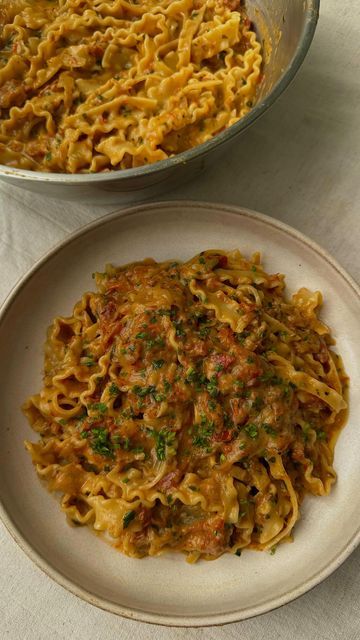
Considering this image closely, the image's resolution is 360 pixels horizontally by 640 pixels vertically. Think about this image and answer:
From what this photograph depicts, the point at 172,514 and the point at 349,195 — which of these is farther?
the point at 349,195

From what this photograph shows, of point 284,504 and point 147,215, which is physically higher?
point 147,215

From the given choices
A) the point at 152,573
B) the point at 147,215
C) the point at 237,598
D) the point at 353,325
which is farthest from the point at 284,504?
the point at 147,215

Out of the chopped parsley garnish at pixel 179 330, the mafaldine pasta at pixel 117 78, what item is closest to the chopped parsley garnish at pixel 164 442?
the chopped parsley garnish at pixel 179 330

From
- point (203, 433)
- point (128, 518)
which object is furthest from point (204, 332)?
point (128, 518)

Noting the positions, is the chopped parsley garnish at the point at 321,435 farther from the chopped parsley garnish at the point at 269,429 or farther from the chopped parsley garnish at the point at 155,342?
the chopped parsley garnish at the point at 155,342

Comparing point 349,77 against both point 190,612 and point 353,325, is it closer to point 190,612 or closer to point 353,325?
point 353,325

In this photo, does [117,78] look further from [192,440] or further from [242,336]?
[192,440]

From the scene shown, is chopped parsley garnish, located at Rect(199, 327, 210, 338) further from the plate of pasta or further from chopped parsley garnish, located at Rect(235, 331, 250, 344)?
chopped parsley garnish, located at Rect(235, 331, 250, 344)

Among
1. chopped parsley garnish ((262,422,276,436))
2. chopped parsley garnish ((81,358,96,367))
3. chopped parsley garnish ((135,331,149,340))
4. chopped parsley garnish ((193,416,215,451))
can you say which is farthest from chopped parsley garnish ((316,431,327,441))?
chopped parsley garnish ((81,358,96,367))
